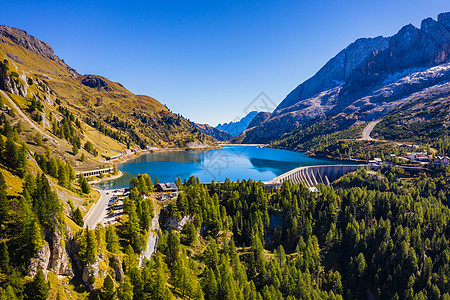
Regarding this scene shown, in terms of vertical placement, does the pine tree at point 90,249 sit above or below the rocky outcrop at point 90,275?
above

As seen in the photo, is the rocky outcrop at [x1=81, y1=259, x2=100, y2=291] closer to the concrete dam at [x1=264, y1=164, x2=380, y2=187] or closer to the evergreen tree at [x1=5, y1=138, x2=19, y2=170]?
the evergreen tree at [x1=5, y1=138, x2=19, y2=170]


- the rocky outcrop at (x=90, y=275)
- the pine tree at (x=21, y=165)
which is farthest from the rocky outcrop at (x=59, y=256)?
the pine tree at (x=21, y=165)

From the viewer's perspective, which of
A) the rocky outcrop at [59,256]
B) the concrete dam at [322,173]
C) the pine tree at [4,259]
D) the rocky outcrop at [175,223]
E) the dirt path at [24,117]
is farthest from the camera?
the concrete dam at [322,173]

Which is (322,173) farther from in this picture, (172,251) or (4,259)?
(4,259)

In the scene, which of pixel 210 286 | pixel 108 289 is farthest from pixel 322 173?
pixel 108 289

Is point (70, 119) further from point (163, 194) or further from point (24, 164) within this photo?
point (24, 164)

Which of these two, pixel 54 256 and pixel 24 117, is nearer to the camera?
pixel 54 256

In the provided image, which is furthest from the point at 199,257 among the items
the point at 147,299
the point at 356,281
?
A: the point at 356,281

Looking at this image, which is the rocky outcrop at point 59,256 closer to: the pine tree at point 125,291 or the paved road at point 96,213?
the pine tree at point 125,291
